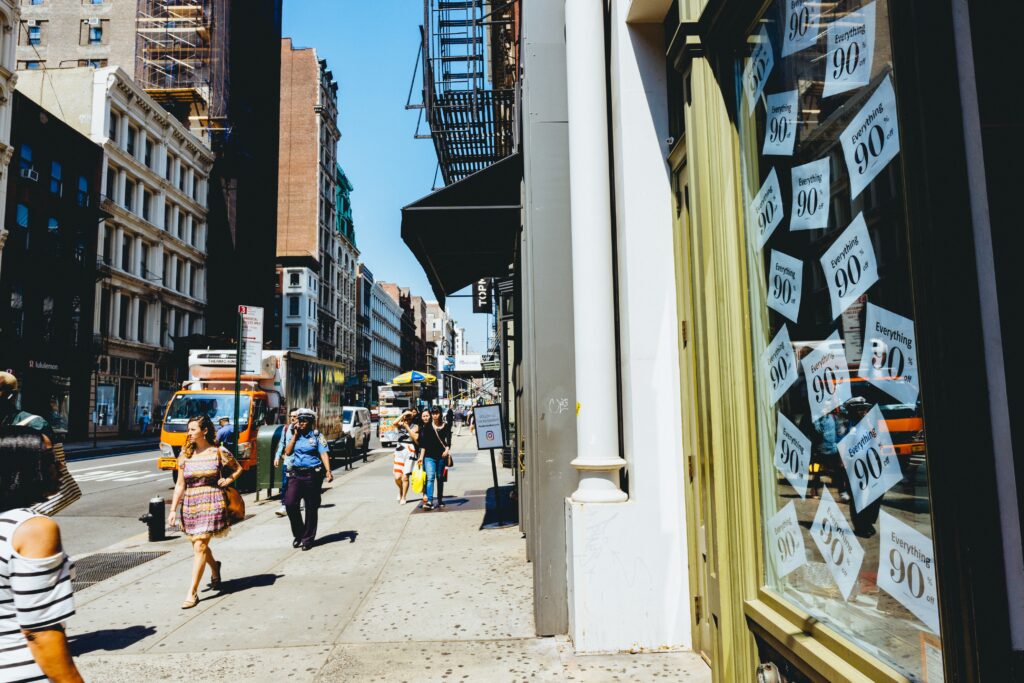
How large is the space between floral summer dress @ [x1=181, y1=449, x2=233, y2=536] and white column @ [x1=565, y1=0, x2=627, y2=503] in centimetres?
380

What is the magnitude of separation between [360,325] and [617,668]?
96.4 meters

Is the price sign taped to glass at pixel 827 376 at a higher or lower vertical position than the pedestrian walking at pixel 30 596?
higher

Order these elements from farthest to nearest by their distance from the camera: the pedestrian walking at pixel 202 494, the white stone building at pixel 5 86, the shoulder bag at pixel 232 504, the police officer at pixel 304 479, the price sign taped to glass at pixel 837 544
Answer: the white stone building at pixel 5 86, the police officer at pixel 304 479, the shoulder bag at pixel 232 504, the pedestrian walking at pixel 202 494, the price sign taped to glass at pixel 837 544

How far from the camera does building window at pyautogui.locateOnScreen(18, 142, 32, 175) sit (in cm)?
3425

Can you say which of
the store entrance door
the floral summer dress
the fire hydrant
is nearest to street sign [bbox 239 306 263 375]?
the fire hydrant

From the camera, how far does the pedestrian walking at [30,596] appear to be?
85.5 inches

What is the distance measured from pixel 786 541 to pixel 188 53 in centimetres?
6490

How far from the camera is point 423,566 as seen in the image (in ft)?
25.2

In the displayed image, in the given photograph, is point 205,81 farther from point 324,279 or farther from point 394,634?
point 394,634

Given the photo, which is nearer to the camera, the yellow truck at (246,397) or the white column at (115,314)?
the yellow truck at (246,397)

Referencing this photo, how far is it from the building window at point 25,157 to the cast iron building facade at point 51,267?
0.16ft

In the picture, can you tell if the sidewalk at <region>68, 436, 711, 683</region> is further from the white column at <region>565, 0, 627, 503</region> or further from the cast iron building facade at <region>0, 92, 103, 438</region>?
the cast iron building facade at <region>0, 92, 103, 438</region>

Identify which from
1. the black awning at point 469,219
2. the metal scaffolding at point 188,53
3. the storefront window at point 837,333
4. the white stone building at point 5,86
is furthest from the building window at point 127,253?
the storefront window at point 837,333

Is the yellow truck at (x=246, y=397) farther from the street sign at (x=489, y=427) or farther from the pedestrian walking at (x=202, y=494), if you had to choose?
the pedestrian walking at (x=202, y=494)
